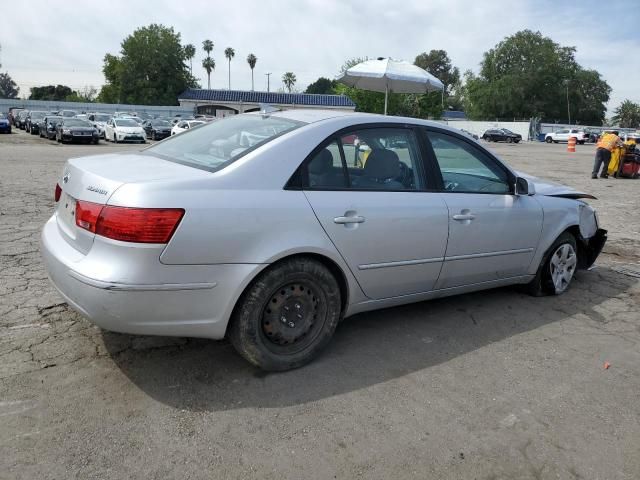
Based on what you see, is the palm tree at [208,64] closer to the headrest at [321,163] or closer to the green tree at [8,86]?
the green tree at [8,86]

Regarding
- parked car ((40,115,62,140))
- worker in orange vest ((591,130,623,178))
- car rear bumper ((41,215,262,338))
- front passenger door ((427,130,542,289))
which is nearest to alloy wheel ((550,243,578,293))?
front passenger door ((427,130,542,289))

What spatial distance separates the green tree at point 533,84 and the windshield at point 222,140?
91127 millimetres

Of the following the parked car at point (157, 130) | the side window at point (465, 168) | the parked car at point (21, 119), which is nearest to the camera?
the side window at point (465, 168)

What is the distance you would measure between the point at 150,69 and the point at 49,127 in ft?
189

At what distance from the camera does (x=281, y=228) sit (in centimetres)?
298

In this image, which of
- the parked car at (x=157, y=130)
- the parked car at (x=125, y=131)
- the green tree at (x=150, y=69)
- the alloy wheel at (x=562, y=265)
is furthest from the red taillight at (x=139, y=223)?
the green tree at (x=150, y=69)

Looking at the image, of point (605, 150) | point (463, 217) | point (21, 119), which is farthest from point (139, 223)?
point (21, 119)

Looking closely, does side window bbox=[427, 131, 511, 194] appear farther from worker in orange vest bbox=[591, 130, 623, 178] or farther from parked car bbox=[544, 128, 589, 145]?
parked car bbox=[544, 128, 589, 145]

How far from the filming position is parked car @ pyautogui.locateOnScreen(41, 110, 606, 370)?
8.89 ft

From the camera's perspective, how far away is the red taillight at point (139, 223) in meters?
2.65

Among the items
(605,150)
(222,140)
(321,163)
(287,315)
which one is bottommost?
(287,315)

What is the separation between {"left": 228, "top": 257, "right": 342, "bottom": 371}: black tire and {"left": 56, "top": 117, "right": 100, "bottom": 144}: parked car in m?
25.4

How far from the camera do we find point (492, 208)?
13.4 ft

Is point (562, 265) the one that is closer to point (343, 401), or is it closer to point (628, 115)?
point (343, 401)
